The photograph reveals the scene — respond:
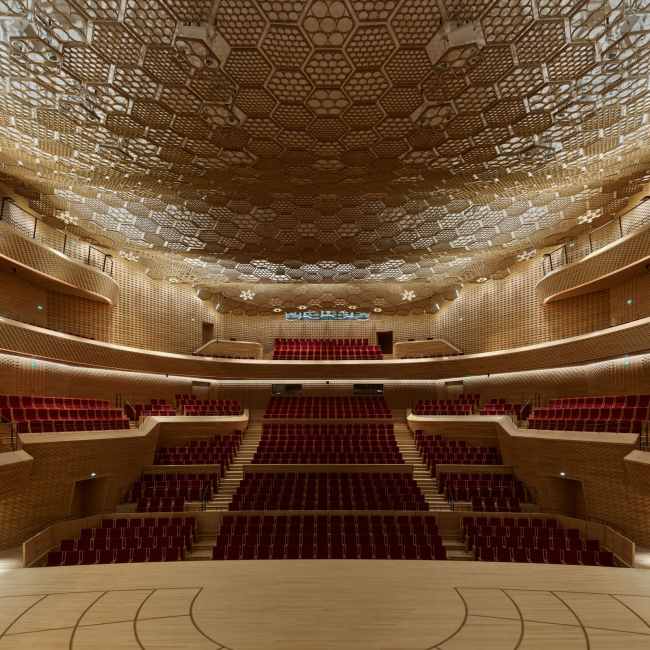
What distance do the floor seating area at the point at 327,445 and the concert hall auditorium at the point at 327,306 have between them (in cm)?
13

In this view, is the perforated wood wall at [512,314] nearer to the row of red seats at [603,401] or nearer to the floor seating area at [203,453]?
the row of red seats at [603,401]

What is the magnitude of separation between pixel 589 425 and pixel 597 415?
0.68m

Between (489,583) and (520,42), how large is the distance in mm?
7754

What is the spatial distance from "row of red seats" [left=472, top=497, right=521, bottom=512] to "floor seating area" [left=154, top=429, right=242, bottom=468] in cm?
818

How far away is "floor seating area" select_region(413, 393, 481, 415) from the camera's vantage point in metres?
17.2

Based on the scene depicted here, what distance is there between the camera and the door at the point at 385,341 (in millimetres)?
24084

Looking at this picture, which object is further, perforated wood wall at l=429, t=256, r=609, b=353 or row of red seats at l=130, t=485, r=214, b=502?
perforated wood wall at l=429, t=256, r=609, b=353

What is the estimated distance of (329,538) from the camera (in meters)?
9.91

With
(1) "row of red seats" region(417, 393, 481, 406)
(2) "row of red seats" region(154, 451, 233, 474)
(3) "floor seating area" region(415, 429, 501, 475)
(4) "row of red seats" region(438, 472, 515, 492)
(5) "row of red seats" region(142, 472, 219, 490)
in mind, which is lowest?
(5) "row of red seats" region(142, 472, 219, 490)

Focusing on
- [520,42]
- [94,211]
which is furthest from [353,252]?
[520,42]

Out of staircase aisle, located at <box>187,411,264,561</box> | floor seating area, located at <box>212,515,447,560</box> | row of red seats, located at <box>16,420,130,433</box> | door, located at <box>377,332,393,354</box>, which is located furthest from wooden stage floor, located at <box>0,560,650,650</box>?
door, located at <box>377,332,393,354</box>

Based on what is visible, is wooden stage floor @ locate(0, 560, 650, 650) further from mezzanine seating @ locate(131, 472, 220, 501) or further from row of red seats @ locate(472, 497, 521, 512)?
mezzanine seating @ locate(131, 472, 220, 501)

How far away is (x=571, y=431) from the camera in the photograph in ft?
38.4

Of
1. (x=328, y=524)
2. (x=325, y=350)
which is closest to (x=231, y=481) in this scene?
(x=328, y=524)
